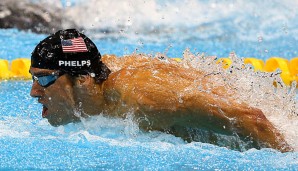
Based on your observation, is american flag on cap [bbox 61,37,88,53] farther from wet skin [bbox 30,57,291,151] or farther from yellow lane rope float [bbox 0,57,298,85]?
yellow lane rope float [bbox 0,57,298,85]

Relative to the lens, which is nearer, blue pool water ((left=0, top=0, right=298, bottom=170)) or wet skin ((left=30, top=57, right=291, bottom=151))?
wet skin ((left=30, top=57, right=291, bottom=151))

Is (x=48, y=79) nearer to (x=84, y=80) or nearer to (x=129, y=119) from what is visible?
(x=84, y=80)

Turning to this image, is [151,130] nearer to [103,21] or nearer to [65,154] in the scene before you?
[65,154]

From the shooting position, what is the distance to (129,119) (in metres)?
2.52

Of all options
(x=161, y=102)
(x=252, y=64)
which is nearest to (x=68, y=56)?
(x=161, y=102)

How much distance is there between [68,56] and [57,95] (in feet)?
0.61

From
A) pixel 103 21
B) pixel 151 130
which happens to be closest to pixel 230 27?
pixel 103 21

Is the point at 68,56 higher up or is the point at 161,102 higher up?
the point at 68,56

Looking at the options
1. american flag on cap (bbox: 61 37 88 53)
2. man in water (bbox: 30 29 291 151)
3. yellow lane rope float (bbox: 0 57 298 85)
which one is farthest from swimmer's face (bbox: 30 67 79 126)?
yellow lane rope float (bbox: 0 57 298 85)

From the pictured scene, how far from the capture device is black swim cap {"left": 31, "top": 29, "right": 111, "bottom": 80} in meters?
2.56

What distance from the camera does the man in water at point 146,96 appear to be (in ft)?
7.62

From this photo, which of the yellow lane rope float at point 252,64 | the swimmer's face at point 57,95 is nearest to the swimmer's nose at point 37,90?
the swimmer's face at point 57,95

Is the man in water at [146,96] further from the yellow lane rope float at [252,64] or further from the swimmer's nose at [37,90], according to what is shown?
the yellow lane rope float at [252,64]

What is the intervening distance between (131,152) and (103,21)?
6706 mm
